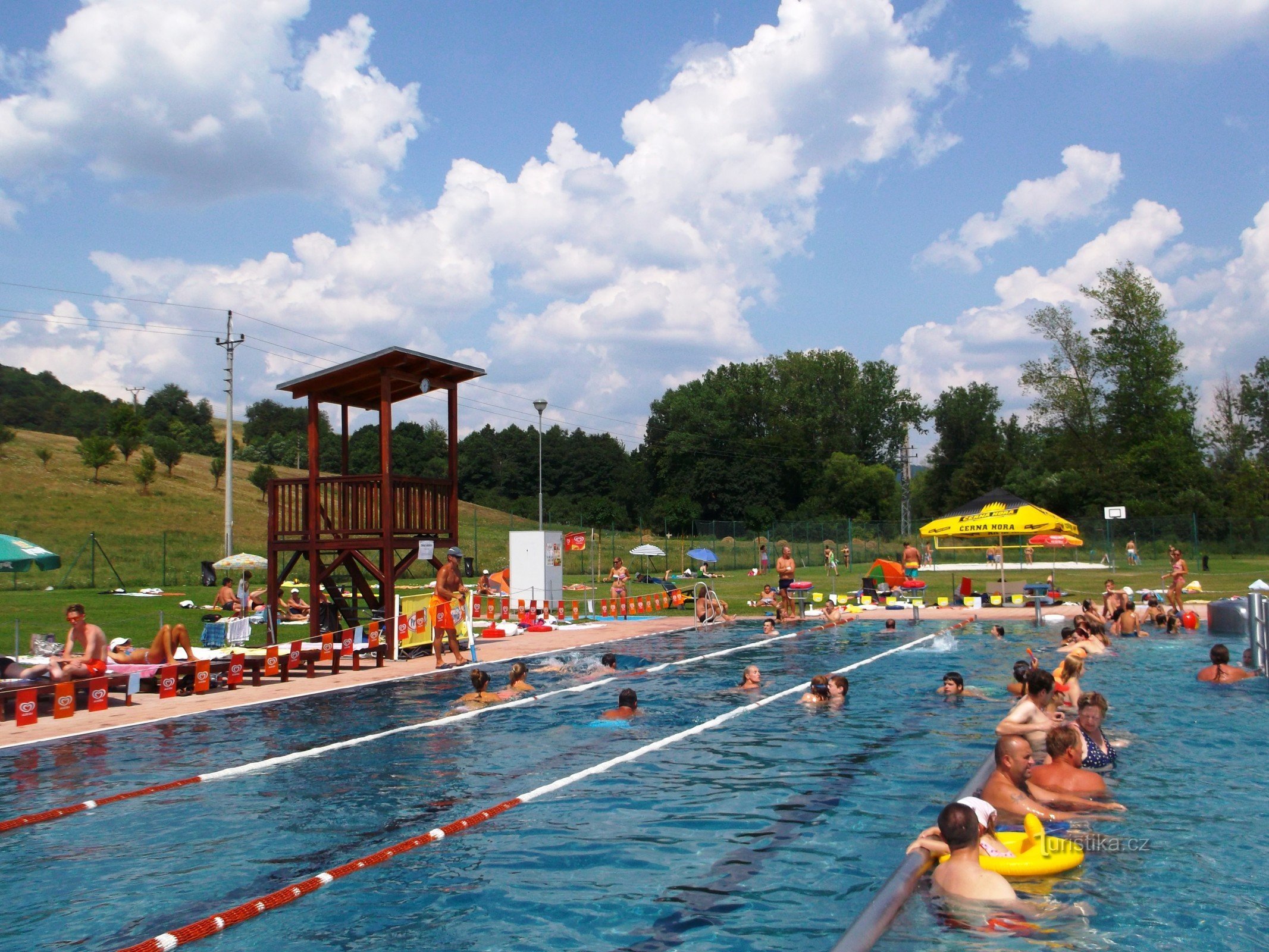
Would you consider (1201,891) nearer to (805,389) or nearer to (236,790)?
(236,790)

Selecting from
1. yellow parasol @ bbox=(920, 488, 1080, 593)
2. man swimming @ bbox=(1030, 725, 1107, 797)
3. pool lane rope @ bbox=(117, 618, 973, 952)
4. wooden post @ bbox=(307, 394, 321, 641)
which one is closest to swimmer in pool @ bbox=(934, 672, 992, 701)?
pool lane rope @ bbox=(117, 618, 973, 952)

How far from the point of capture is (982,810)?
6.71 metres

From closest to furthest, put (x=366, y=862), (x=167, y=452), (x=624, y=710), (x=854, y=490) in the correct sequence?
(x=366, y=862)
(x=624, y=710)
(x=167, y=452)
(x=854, y=490)

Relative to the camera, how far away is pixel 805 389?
10412cm

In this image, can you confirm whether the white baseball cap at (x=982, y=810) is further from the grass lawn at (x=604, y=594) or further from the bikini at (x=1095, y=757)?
the grass lawn at (x=604, y=594)

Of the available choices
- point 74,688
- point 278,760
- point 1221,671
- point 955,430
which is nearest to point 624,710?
point 278,760

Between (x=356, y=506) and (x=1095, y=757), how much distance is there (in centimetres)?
1366

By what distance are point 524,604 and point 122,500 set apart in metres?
43.7

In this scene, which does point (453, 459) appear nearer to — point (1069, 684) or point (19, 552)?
point (19, 552)

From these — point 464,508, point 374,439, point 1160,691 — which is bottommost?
point 1160,691

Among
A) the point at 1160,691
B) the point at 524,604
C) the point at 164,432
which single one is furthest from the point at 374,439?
the point at 1160,691

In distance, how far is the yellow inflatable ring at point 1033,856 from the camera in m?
6.70

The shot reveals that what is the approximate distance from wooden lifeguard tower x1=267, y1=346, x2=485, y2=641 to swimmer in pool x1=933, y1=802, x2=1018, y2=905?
44.6 ft

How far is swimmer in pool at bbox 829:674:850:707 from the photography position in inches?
542
